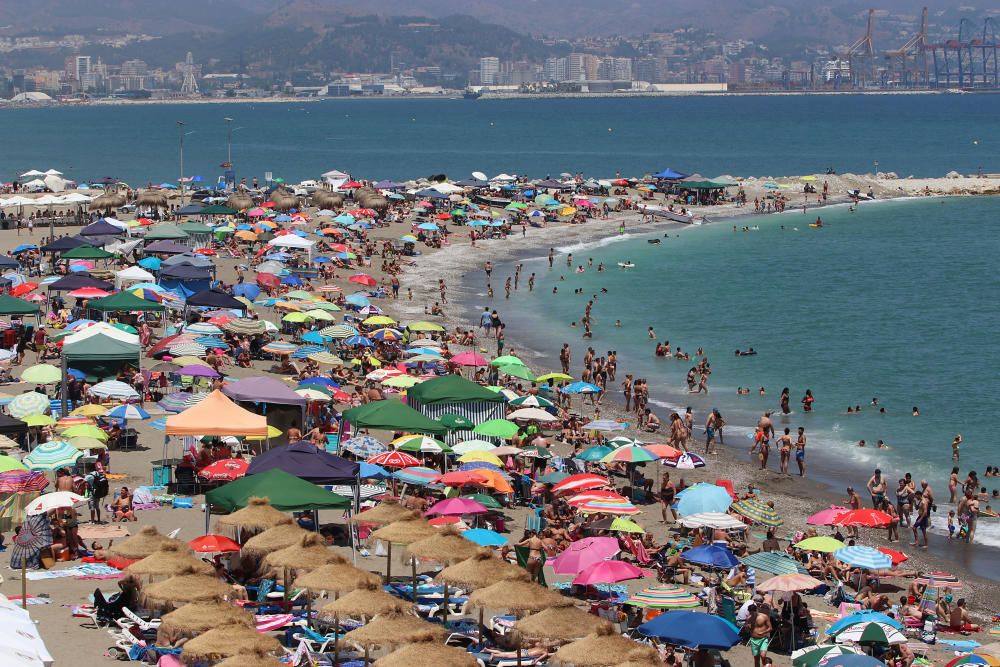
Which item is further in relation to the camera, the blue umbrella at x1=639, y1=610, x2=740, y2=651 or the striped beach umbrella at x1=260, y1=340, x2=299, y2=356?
the striped beach umbrella at x1=260, y1=340, x2=299, y2=356

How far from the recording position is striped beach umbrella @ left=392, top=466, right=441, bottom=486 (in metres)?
19.5

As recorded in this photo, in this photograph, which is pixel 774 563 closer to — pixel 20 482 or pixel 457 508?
pixel 457 508

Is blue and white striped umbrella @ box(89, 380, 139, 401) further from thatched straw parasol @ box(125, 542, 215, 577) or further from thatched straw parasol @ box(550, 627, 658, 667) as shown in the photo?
thatched straw parasol @ box(550, 627, 658, 667)

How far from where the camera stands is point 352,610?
40.6 feet

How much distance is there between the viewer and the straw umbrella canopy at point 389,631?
11867 millimetres

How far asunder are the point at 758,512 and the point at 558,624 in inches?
297

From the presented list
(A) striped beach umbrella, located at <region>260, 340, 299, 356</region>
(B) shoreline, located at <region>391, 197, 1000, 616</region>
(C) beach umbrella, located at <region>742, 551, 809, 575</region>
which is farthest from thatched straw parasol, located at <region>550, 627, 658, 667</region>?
(A) striped beach umbrella, located at <region>260, 340, 299, 356</region>

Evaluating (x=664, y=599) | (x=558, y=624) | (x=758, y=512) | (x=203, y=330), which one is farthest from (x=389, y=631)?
(x=203, y=330)

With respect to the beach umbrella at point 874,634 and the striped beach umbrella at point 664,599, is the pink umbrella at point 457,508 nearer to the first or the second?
the striped beach umbrella at point 664,599

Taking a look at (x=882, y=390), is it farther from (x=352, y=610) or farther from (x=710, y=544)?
(x=352, y=610)

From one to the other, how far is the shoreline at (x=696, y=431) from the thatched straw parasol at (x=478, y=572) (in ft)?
25.4

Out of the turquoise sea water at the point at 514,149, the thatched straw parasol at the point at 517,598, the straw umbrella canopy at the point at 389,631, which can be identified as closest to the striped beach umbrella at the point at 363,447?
the thatched straw parasol at the point at 517,598

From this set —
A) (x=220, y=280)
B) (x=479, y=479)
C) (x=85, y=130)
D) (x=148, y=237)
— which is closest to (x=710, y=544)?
(x=479, y=479)

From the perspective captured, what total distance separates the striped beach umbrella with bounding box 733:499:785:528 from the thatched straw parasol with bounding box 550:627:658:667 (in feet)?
25.3
